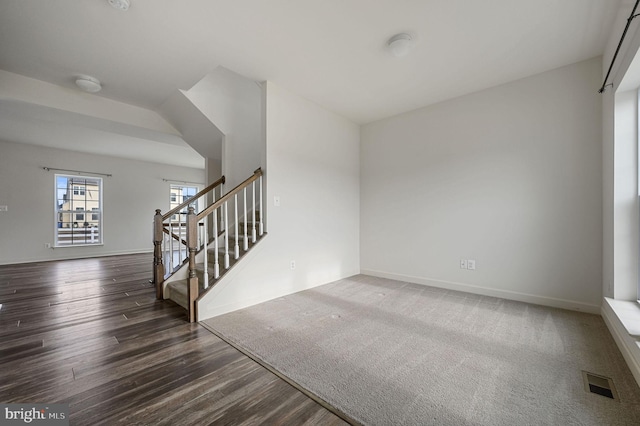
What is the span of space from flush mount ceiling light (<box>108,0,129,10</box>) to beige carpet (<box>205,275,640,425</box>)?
2741 millimetres

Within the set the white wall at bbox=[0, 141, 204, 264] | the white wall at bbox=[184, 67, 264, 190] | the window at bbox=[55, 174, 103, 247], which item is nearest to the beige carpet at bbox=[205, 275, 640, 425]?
the white wall at bbox=[184, 67, 264, 190]

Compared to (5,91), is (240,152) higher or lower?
lower

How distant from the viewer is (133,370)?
1.68 m

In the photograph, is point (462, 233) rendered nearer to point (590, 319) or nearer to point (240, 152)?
point (590, 319)

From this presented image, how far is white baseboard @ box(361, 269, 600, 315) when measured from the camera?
2.65 meters

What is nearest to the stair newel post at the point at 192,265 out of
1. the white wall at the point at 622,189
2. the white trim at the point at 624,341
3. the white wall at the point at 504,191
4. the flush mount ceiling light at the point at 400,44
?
the flush mount ceiling light at the point at 400,44

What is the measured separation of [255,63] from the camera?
9.14 ft

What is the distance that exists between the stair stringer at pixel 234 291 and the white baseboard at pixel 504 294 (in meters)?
2.14

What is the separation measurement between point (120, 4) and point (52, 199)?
641cm

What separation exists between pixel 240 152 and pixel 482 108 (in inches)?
138

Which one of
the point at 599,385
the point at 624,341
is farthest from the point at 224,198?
the point at 624,341

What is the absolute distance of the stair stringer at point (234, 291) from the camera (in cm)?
255

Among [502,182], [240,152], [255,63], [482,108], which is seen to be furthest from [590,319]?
[240,152]

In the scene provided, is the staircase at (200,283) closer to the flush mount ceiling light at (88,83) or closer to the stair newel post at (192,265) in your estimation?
the stair newel post at (192,265)
